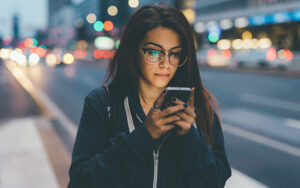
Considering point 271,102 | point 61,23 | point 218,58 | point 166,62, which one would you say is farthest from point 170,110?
point 61,23

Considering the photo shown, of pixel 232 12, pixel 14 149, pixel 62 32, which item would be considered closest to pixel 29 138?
pixel 14 149

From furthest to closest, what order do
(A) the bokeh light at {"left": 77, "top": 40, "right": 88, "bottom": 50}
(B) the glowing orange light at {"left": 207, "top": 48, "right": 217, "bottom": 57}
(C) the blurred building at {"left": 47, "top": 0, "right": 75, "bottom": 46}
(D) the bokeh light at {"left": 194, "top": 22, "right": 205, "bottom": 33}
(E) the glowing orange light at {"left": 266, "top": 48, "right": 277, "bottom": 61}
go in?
(C) the blurred building at {"left": 47, "top": 0, "right": 75, "bottom": 46}
(A) the bokeh light at {"left": 77, "top": 40, "right": 88, "bottom": 50}
(D) the bokeh light at {"left": 194, "top": 22, "right": 205, "bottom": 33}
(B) the glowing orange light at {"left": 207, "top": 48, "right": 217, "bottom": 57}
(E) the glowing orange light at {"left": 266, "top": 48, "right": 277, "bottom": 61}

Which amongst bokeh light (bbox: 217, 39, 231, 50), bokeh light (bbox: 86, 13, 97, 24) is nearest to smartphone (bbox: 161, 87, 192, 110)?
bokeh light (bbox: 217, 39, 231, 50)

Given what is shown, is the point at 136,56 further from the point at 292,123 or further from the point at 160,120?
the point at 292,123

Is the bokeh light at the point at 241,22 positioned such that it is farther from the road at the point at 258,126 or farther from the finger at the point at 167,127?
the finger at the point at 167,127

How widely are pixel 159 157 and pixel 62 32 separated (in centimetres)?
13092

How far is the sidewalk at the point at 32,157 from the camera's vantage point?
432 centimetres

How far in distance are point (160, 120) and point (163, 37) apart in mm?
429

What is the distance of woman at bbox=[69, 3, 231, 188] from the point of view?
134cm

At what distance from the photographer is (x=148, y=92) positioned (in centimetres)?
163

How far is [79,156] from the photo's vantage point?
4.78ft

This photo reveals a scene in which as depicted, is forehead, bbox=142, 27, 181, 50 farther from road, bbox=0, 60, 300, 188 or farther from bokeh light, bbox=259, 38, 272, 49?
bokeh light, bbox=259, 38, 272, 49

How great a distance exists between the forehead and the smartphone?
0.27 meters

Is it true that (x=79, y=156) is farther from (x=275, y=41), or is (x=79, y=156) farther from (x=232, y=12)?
(x=232, y=12)
